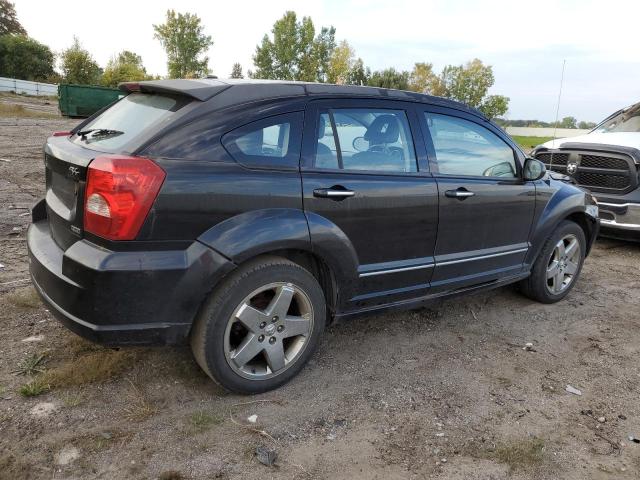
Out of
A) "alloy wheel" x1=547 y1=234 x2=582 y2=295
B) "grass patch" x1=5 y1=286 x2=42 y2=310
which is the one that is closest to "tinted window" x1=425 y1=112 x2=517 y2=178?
"alloy wheel" x1=547 y1=234 x2=582 y2=295

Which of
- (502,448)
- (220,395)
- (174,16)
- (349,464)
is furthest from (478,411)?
(174,16)

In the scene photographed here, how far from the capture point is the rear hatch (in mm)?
2584

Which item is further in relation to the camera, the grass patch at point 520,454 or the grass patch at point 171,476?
the grass patch at point 520,454

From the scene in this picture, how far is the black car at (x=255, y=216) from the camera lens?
246 cm

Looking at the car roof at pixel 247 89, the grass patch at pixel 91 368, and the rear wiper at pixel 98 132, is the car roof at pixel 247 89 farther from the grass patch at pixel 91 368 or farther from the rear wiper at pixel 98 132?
the grass patch at pixel 91 368

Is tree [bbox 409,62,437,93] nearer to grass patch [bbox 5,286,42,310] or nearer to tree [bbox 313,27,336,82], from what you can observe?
tree [bbox 313,27,336,82]

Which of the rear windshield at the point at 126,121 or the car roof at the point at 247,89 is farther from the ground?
the car roof at the point at 247,89

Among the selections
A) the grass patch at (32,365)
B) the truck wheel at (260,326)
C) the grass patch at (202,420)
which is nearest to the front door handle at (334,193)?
the truck wheel at (260,326)

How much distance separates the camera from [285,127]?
2900mm

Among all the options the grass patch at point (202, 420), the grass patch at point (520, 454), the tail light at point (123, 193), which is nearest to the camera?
the tail light at point (123, 193)

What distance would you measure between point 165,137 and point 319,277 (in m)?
1.20

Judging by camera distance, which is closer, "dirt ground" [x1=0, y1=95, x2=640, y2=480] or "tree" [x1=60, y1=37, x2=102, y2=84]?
"dirt ground" [x1=0, y1=95, x2=640, y2=480]

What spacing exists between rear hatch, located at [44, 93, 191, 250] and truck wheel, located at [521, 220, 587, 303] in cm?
333

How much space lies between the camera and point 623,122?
24.5ft
